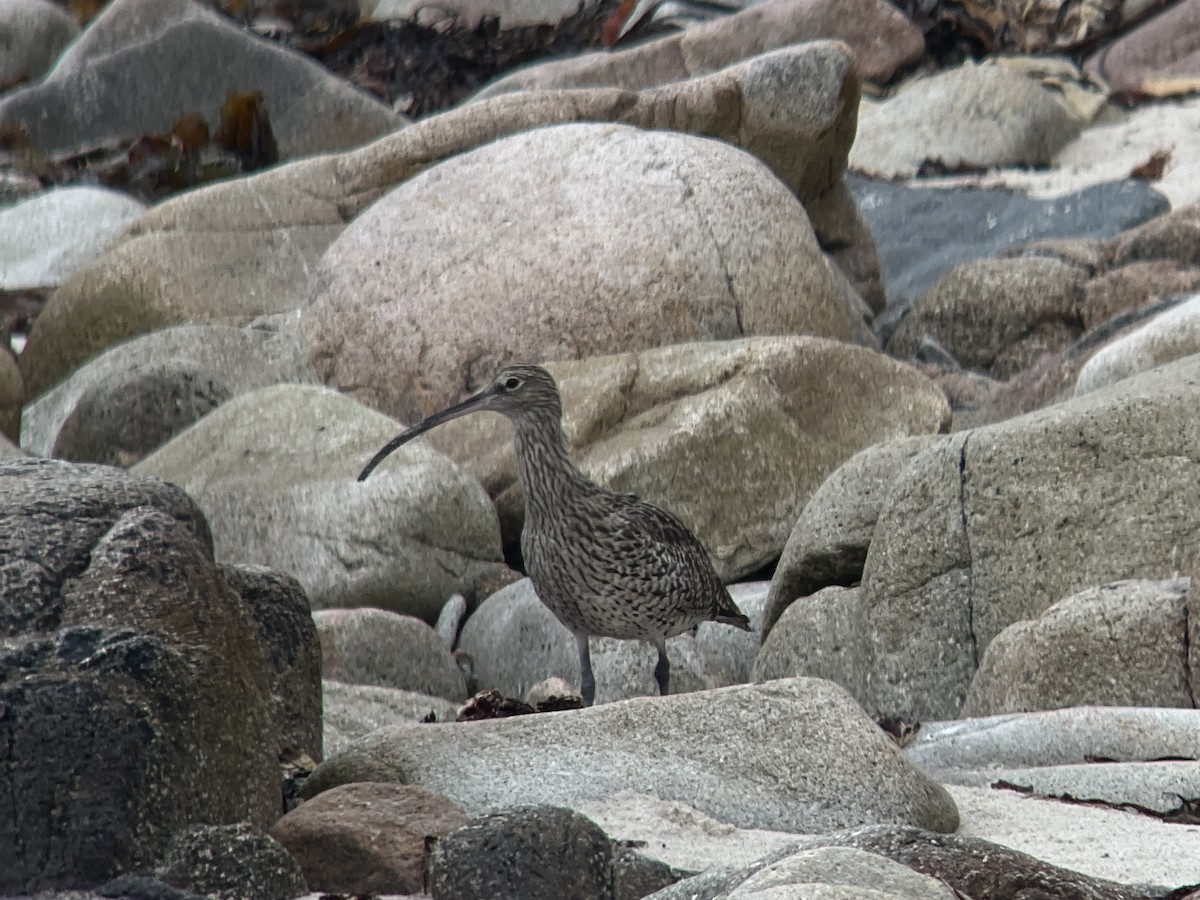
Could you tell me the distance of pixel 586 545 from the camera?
7148mm

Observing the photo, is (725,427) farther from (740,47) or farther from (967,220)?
(740,47)

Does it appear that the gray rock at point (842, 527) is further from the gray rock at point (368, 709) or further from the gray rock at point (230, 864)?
the gray rock at point (230, 864)

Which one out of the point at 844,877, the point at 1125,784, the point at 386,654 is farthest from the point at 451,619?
the point at 844,877

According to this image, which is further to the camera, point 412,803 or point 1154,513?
point 1154,513

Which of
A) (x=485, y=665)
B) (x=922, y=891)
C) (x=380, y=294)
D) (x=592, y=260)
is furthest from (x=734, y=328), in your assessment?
(x=922, y=891)

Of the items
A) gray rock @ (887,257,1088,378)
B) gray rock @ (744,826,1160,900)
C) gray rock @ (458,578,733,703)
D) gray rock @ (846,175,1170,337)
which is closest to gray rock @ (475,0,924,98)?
gray rock @ (846,175,1170,337)

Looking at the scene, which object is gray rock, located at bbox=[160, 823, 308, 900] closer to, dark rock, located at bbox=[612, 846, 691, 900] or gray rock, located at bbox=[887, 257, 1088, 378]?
dark rock, located at bbox=[612, 846, 691, 900]

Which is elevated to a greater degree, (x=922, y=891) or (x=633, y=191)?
(x=922, y=891)

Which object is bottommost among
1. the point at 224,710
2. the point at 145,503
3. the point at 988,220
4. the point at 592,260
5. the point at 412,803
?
the point at 988,220

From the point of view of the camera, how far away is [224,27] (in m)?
18.8

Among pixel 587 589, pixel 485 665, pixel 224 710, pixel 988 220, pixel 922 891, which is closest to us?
pixel 922 891

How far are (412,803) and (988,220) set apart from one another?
42.6 ft

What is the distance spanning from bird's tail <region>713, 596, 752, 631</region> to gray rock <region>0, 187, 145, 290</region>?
824 cm

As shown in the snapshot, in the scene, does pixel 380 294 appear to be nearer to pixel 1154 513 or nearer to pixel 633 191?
pixel 633 191
